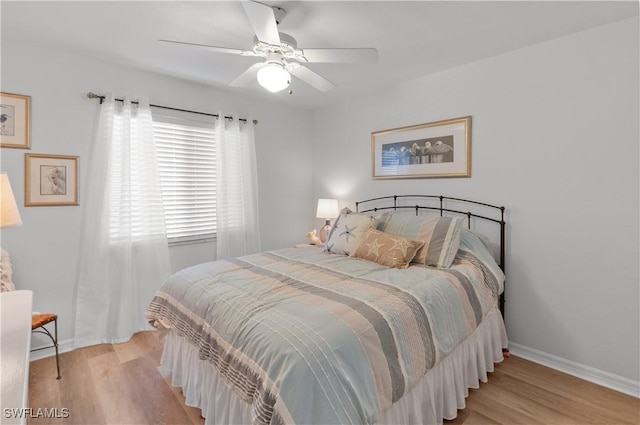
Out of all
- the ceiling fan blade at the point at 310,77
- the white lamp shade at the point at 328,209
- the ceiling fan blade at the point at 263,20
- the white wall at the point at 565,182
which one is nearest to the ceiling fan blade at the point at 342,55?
the ceiling fan blade at the point at 310,77

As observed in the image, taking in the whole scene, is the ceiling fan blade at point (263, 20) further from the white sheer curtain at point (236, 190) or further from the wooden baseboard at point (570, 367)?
the wooden baseboard at point (570, 367)

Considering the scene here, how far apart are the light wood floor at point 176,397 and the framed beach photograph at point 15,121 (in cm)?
177

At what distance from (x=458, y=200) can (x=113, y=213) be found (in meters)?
3.23

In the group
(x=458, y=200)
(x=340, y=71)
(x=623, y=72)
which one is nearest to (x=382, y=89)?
(x=340, y=71)

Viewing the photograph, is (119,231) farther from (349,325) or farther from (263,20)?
(349,325)

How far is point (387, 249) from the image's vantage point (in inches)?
98.6

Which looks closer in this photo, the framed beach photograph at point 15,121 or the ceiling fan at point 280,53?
the ceiling fan at point 280,53

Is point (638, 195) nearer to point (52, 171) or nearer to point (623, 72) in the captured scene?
point (623, 72)

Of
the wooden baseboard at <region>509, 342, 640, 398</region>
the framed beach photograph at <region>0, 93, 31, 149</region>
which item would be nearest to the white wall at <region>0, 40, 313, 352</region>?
the framed beach photograph at <region>0, 93, 31, 149</region>

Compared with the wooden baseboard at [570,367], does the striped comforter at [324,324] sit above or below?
above

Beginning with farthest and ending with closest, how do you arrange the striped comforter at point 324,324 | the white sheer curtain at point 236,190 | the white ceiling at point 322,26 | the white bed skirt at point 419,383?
the white sheer curtain at point 236,190 → the white ceiling at point 322,26 → the white bed skirt at point 419,383 → the striped comforter at point 324,324

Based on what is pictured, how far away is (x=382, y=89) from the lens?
3.56 metres

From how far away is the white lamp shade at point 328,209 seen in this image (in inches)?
155

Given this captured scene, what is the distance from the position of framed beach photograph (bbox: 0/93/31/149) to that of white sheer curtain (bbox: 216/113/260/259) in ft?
5.16
